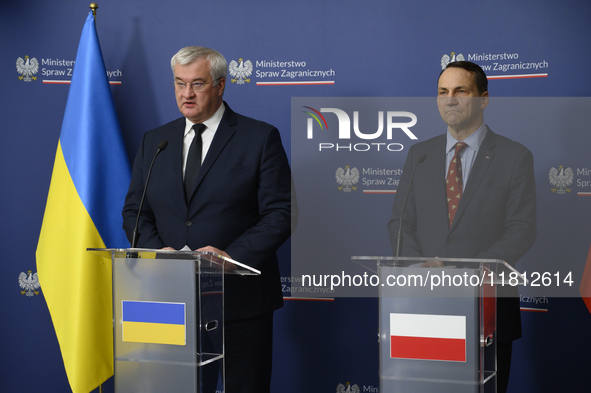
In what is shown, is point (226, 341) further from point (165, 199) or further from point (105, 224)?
point (105, 224)

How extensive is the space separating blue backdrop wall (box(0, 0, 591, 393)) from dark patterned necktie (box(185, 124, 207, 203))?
2.90 feet

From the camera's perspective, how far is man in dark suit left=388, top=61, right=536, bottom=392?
207 cm

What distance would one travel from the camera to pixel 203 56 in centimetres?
223

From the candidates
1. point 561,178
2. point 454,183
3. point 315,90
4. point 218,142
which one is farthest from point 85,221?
point 561,178

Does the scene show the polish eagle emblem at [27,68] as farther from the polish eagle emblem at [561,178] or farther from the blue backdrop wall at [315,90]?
the polish eagle emblem at [561,178]

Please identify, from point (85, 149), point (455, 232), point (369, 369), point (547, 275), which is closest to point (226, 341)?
point (455, 232)

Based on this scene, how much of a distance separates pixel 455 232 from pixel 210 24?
197cm

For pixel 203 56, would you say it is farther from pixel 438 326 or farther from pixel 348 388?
pixel 348 388

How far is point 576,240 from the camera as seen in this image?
2.72 metres

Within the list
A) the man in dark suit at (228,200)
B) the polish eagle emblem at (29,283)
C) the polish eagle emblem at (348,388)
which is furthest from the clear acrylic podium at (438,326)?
the polish eagle emblem at (29,283)

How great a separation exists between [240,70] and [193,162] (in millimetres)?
1119

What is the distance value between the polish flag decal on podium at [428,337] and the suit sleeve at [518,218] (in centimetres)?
59

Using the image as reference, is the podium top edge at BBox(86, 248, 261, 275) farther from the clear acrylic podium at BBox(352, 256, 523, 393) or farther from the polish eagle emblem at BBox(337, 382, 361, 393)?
the polish eagle emblem at BBox(337, 382, 361, 393)

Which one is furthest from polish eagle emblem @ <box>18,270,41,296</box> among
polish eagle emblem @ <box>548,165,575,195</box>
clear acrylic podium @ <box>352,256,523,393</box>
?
polish eagle emblem @ <box>548,165,575,195</box>
